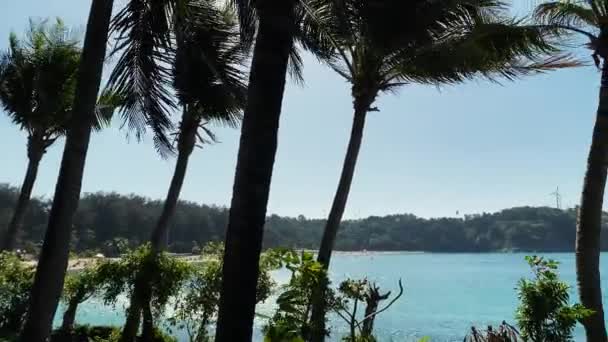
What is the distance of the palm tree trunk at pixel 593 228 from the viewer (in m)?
6.80

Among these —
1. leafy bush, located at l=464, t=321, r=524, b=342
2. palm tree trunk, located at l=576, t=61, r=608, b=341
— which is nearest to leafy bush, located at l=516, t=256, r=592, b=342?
leafy bush, located at l=464, t=321, r=524, b=342

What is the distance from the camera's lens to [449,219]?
347 ft

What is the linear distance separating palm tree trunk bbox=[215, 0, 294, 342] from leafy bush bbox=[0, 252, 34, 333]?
7.17 m

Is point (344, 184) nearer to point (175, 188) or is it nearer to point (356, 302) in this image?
point (356, 302)

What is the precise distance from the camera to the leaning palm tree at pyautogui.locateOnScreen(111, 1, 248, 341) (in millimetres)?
8625

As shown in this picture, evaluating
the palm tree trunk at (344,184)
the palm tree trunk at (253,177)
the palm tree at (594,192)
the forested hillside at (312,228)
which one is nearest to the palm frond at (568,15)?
the palm tree at (594,192)

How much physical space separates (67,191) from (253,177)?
275cm

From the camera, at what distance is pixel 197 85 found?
33.7 feet

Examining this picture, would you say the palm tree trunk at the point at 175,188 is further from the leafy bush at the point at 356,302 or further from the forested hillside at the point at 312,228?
the forested hillside at the point at 312,228

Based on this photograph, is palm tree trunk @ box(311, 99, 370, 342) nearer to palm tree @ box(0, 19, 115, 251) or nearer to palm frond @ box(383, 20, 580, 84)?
palm frond @ box(383, 20, 580, 84)

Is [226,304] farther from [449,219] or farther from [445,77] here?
[449,219]

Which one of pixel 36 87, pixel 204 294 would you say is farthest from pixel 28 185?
pixel 204 294

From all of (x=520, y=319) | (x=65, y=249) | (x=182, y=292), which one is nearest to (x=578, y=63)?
(x=520, y=319)

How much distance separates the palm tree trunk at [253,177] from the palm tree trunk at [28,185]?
9.53 metres
